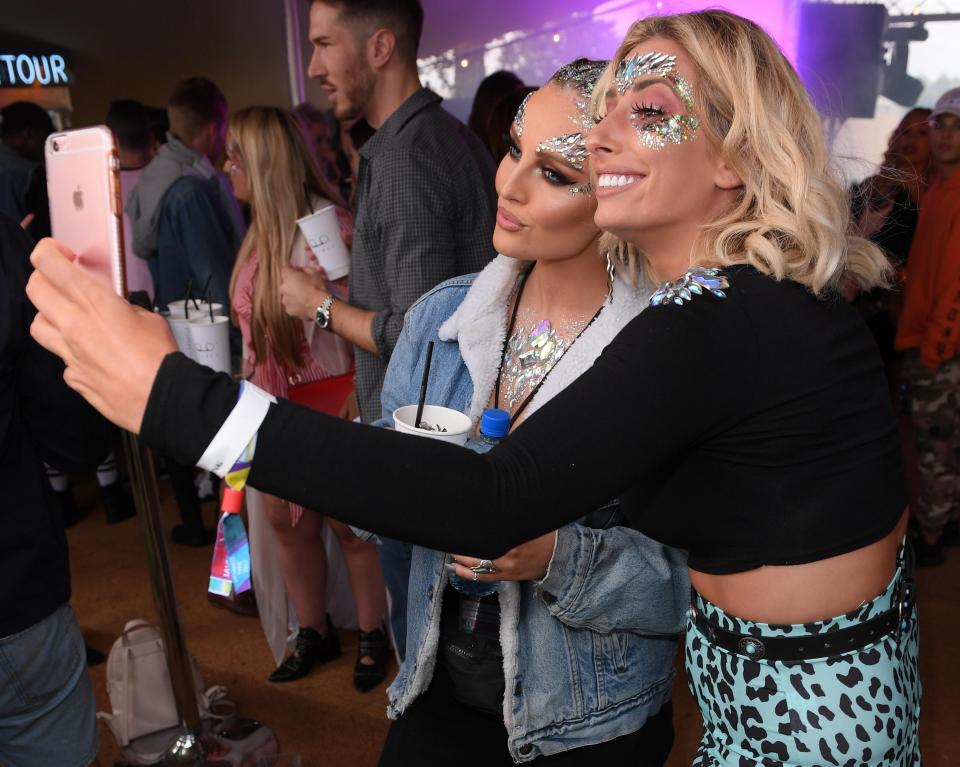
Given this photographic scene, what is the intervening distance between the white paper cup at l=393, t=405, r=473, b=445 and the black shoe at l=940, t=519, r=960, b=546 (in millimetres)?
3656

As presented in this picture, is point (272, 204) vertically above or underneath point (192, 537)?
above

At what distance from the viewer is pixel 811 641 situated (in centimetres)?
112

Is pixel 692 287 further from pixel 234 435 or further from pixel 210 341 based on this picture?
pixel 210 341

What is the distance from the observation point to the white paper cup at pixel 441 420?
4.32 feet

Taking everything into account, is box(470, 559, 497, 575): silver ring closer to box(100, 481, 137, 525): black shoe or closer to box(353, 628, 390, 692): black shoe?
box(353, 628, 390, 692): black shoe

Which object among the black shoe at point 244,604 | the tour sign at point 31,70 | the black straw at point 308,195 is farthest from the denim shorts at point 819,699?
the tour sign at point 31,70

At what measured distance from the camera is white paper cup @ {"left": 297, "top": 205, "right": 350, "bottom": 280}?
2.62m

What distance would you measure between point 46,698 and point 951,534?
13.4ft

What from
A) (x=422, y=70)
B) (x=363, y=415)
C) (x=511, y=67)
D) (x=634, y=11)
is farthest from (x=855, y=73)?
(x=363, y=415)

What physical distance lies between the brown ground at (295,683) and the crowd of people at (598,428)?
77 centimetres

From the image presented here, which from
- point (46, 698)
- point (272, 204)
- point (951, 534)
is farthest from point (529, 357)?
point (951, 534)

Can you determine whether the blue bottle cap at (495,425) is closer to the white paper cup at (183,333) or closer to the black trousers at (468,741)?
the black trousers at (468,741)

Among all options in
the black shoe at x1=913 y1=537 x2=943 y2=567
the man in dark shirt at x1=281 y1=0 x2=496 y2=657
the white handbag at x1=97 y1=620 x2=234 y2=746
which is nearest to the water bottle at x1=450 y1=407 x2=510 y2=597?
the man in dark shirt at x1=281 y1=0 x2=496 y2=657

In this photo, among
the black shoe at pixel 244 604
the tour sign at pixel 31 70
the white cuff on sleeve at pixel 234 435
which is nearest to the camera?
the white cuff on sleeve at pixel 234 435
